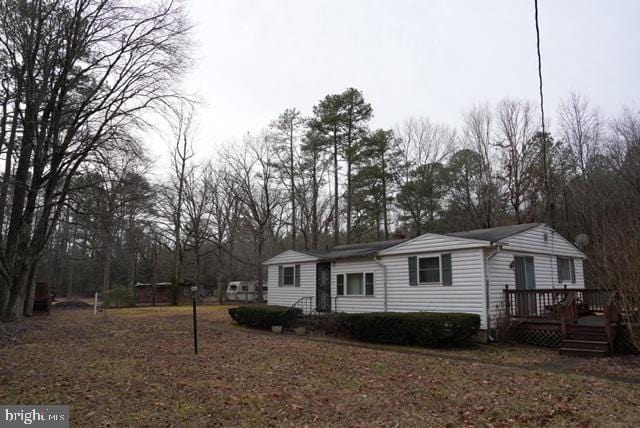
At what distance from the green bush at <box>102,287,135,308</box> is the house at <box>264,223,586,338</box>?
16.7m

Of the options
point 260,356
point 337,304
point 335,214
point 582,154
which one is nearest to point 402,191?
point 335,214

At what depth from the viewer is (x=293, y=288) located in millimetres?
19875

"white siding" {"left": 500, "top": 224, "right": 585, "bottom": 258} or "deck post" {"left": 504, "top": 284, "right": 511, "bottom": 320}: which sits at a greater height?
"white siding" {"left": 500, "top": 224, "right": 585, "bottom": 258}

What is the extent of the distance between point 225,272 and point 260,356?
36877 mm

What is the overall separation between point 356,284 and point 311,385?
9972 millimetres

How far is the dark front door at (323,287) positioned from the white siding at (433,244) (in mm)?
3368

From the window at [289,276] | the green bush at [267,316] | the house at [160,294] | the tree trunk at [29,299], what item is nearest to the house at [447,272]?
the window at [289,276]

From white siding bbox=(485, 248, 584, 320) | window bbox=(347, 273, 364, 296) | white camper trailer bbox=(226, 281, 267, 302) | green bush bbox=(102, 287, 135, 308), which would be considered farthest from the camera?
white camper trailer bbox=(226, 281, 267, 302)

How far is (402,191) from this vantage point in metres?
30.9

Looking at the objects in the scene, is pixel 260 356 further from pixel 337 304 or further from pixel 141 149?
pixel 141 149

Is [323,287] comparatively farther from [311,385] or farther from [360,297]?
[311,385]

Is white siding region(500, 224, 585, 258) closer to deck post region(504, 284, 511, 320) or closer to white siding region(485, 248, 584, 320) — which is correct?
white siding region(485, 248, 584, 320)

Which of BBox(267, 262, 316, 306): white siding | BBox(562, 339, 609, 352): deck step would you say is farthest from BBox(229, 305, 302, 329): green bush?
BBox(562, 339, 609, 352): deck step

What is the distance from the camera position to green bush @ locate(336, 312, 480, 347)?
12125 mm
